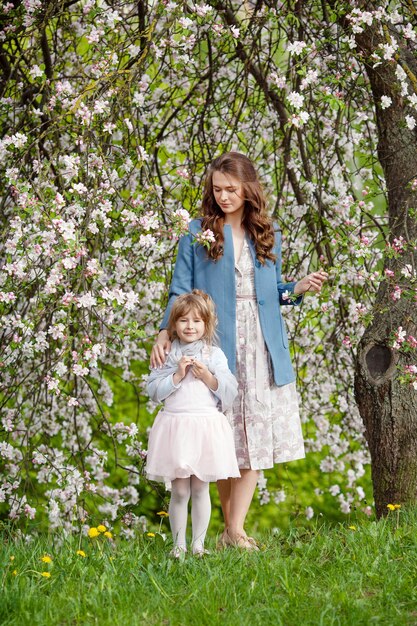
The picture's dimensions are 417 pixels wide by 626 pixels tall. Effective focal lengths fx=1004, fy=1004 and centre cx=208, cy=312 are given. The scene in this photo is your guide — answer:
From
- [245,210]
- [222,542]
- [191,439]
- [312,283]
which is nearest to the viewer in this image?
[191,439]

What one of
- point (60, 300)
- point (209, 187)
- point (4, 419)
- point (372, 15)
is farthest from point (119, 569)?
point (372, 15)

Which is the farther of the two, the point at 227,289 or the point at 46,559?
the point at 227,289

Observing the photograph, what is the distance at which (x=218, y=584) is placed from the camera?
2.99 m

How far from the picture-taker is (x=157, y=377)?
3441 mm

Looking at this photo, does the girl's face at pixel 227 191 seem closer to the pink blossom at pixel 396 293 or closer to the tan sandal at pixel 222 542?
the pink blossom at pixel 396 293

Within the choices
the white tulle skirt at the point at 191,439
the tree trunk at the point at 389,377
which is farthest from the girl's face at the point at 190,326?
the tree trunk at the point at 389,377

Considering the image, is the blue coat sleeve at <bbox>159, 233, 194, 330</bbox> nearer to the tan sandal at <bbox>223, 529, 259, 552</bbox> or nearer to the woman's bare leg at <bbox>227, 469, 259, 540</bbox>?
the woman's bare leg at <bbox>227, 469, 259, 540</bbox>

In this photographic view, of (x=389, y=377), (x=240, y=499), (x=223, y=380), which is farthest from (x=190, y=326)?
(x=389, y=377)

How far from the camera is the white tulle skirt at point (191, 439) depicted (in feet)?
10.8

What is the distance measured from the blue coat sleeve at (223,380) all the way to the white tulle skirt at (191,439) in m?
0.03

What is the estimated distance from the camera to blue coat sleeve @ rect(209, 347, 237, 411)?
11.2 feet

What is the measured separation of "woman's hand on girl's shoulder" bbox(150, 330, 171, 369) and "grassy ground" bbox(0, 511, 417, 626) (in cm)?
62

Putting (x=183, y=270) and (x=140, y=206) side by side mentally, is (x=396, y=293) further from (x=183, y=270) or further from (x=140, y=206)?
(x=140, y=206)

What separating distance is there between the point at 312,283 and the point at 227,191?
18.3 inches
